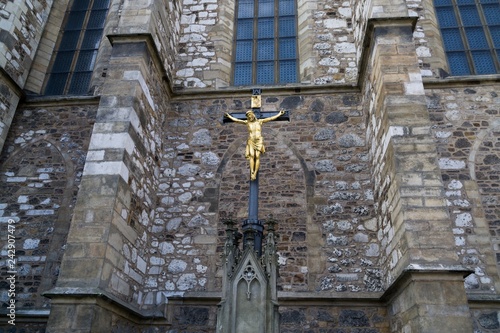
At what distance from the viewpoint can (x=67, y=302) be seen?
18.3ft

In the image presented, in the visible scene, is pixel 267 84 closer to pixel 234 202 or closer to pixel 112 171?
pixel 234 202

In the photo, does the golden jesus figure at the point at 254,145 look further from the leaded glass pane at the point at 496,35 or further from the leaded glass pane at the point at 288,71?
the leaded glass pane at the point at 496,35

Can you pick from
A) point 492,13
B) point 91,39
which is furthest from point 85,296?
point 492,13

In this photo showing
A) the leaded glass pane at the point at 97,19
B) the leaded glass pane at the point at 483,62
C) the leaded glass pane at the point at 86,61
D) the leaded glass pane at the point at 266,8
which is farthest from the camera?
the leaded glass pane at the point at 97,19

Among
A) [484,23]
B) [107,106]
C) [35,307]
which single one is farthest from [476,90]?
[35,307]

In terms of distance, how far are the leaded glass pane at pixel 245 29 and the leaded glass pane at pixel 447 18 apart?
14.0 feet

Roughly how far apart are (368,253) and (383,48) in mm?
3446

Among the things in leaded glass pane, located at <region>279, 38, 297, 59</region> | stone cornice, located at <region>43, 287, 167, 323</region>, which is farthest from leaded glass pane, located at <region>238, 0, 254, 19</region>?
stone cornice, located at <region>43, 287, 167, 323</region>

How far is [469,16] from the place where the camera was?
10047mm

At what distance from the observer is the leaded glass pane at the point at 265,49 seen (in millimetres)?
10203

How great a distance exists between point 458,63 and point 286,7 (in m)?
4.13

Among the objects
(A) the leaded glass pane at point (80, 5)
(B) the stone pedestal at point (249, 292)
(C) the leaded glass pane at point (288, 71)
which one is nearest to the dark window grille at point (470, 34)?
(C) the leaded glass pane at point (288, 71)

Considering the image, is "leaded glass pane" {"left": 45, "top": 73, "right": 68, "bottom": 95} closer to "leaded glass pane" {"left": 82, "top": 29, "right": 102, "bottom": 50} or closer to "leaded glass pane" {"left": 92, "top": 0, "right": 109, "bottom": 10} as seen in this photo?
"leaded glass pane" {"left": 82, "top": 29, "right": 102, "bottom": 50}

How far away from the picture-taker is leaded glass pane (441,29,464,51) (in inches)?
381
